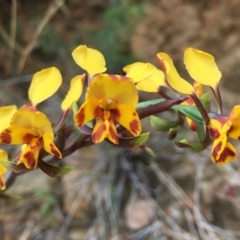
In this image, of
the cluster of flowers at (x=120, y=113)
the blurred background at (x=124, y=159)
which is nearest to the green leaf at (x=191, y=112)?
the cluster of flowers at (x=120, y=113)

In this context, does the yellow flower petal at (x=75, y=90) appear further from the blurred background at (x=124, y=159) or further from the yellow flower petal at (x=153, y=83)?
the blurred background at (x=124, y=159)

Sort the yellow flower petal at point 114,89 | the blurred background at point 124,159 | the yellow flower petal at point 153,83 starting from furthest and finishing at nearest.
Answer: the blurred background at point 124,159 < the yellow flower petal at point 153,83 < the yellow flower petal at point 114,89

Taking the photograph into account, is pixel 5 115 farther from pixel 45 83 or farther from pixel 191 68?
pixel 191 68

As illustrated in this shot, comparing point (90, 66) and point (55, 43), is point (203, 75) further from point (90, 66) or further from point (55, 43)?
point (55, 43)

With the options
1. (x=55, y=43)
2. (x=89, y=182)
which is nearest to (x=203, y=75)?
(x=89, y=182)

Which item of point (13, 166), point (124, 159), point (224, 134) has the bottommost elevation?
point (124, 159)

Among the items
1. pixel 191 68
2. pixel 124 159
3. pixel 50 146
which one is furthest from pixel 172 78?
pixel 124 159
